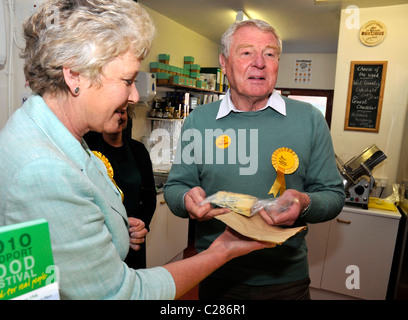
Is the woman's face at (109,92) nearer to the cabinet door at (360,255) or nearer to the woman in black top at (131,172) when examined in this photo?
the woman in black top at (131,172)

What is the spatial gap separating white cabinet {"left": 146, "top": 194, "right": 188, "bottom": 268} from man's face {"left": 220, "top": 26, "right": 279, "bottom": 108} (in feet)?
6.63

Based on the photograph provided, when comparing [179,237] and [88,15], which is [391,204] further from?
[88,15]

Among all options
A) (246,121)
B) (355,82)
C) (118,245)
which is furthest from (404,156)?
(118,245)

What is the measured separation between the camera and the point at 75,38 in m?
0.75

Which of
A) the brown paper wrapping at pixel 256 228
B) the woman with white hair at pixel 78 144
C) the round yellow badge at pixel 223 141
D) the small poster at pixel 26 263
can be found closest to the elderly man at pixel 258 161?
the round yellow badge at pixel 223 141

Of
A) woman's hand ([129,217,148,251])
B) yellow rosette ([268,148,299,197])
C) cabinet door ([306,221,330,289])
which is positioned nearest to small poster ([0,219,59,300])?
woman's hand ([129,217,148,251])

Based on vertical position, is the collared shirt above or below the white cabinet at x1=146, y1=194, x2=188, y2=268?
above

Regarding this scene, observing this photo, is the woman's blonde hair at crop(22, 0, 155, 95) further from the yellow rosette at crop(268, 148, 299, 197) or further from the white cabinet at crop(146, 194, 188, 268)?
the white cabinet at crop(146, 194, 188, 268)

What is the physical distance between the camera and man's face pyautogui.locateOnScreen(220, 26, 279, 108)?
146 centimetres

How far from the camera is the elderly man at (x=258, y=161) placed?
136 centimetres

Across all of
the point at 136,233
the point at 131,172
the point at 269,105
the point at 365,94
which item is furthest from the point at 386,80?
the point at 136,233

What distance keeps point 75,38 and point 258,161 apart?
0.91 metres

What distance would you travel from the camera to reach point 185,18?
4.37m

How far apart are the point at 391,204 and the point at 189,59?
3.33 metres
